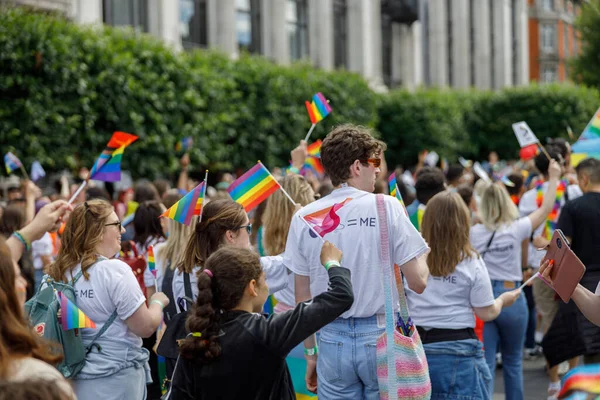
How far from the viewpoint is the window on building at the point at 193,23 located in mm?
27281

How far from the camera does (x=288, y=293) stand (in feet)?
18.1

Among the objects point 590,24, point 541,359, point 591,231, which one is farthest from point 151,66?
point 590,24

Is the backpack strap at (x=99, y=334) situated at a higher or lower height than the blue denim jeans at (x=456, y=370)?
higher

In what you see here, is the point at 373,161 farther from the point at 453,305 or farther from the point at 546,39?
the point at 546,39

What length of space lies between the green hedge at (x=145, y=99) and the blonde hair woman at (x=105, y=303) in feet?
32.7

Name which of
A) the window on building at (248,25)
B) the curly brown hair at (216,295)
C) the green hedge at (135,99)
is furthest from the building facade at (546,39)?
the curly brown hair at (216,295)

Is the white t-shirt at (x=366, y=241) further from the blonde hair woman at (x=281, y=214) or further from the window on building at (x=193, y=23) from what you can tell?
the window on building at (x=193, y=23)

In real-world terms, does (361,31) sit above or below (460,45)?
above

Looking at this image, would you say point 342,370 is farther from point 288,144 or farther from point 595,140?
point 288,144

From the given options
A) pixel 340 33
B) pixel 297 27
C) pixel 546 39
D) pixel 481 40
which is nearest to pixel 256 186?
pixel 297 27

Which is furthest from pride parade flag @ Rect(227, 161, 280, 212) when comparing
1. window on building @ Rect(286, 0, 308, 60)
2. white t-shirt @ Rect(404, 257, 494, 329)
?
window on building @ Rect(286, 0, 308, 60)

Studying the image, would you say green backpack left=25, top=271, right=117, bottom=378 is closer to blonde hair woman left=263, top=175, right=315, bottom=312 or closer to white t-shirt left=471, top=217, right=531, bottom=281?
blonde hair woman left=263, top=175, right=315, bottom=312

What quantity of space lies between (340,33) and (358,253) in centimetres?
3311

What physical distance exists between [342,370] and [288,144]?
62.2 ft
